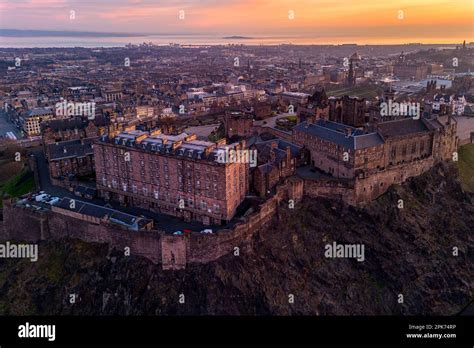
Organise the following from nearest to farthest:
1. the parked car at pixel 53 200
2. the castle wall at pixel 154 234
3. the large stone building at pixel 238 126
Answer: the castle wall at pixel 154 234
the parked car at pixel 53 200
the large stone building at pixel 238 126

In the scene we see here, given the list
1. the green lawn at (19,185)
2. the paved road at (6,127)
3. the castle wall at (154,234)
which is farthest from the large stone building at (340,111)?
the paved road at (6,127)

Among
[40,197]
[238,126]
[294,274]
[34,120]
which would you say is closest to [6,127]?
[34,120]

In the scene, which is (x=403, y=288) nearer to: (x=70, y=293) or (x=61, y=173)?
(x=70, y=293)

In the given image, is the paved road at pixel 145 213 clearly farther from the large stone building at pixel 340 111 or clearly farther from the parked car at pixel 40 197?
the large stone building at pixel 340 111

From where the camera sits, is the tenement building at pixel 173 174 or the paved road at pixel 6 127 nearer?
the tenement building at pixel 173 174

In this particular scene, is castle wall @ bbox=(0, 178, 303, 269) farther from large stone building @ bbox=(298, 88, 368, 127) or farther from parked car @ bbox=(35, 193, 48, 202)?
large stone building @ bbox=(298, 88, 368, 127)

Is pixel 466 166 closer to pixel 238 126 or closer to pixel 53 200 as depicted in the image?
pixel 238 126

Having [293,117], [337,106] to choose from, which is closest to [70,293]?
[337,106]

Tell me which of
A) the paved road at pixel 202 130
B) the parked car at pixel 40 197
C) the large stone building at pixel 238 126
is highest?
the large stone building at pixel 238 126
